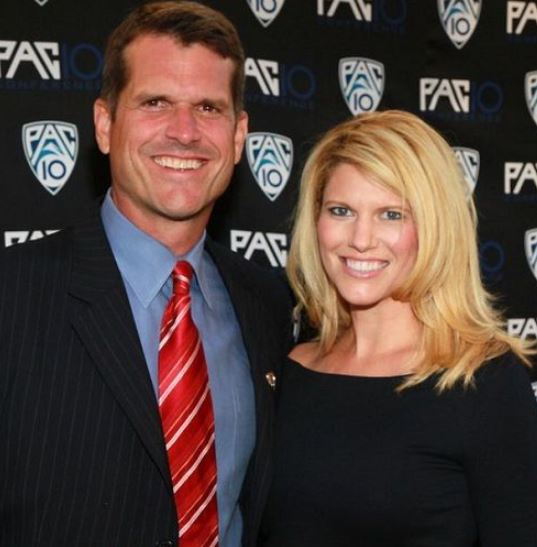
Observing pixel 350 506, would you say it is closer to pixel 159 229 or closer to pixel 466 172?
pixel 159 229

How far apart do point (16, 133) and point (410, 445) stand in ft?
4.80

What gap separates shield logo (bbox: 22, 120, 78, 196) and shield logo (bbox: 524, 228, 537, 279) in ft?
Result: 5.62

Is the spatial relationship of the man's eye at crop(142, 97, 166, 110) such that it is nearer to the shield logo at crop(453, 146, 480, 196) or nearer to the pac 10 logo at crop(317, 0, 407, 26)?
the pac 10 logo at crop(317, 0, 407, 26)

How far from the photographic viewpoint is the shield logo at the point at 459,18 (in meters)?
3.29

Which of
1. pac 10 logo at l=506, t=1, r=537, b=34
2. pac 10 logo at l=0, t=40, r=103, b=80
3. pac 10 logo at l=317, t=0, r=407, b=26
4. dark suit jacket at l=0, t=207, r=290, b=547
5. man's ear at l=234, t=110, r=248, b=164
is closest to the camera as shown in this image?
dark suit jacket at l=0, t=207, r=290, b=547

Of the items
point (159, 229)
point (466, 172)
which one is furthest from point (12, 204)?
point (466, 172)

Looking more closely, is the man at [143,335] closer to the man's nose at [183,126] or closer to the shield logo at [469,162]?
the man's nose at [183,126]

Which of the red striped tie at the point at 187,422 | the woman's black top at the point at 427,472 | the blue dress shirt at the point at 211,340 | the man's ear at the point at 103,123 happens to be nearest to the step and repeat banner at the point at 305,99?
the man's ear at the point at 103,123

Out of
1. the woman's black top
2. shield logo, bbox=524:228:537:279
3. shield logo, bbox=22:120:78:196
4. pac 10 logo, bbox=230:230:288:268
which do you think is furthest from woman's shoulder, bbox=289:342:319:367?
shield logo, bbox=524:228:537:279

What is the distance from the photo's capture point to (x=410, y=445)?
2004 mm

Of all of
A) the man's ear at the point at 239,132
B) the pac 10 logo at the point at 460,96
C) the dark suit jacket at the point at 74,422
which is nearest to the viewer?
the dark suit jacket at the point at 74,422

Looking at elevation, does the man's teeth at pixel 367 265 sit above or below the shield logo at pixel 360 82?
below

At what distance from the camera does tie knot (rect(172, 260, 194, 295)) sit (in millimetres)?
2090

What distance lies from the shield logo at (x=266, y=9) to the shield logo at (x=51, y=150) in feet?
2.39
